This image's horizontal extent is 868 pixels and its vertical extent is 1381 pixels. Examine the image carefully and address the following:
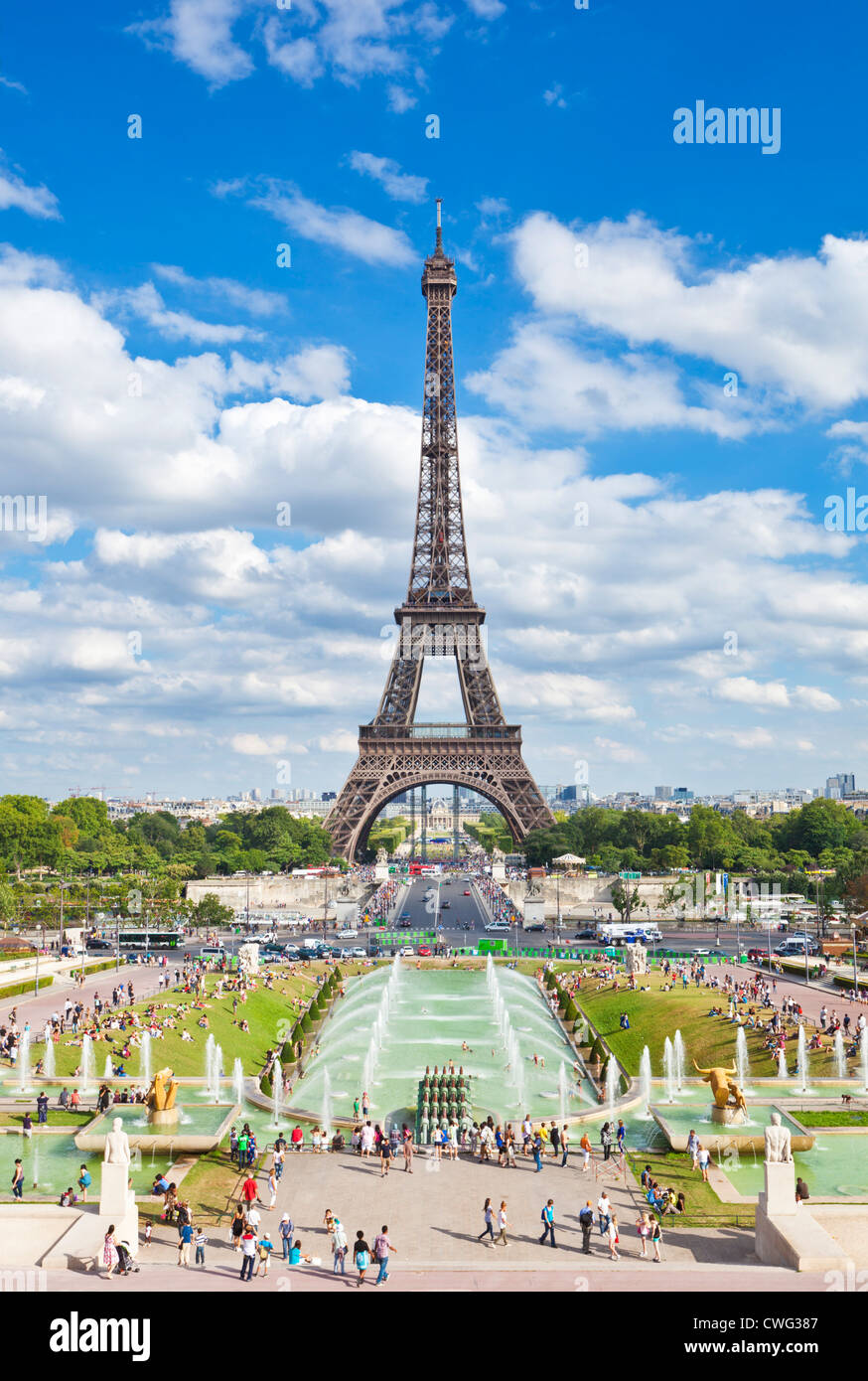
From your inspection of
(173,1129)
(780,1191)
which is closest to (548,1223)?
(780,1191)

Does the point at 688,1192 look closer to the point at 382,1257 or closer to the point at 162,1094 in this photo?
the point at 382,1257

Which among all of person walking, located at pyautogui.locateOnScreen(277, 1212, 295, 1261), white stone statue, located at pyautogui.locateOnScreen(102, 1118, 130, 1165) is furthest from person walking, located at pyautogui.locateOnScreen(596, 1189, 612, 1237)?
white stone statue, located at pyautogui.locateOnScreen(102, 1118, 130, 1165)

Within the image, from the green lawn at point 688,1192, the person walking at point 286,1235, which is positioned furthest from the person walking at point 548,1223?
the person walking at point 286,1235

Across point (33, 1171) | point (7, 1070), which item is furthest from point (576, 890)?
point (33, 1171)

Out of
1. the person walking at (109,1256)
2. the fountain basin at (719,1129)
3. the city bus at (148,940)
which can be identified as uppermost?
the person walking at (109,1256)

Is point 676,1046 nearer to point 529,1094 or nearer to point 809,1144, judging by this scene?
point 529,1094

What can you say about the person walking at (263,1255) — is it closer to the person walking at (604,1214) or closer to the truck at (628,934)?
the person walking at (604,1214)
